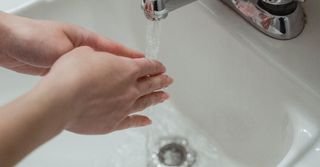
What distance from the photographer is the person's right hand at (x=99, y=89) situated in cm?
42

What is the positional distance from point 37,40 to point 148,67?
12cm

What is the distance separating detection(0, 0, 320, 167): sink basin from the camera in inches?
21.7

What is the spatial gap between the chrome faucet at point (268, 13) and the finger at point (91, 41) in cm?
5

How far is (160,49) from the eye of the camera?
28.1 inches

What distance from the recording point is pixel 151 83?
1.69 ft

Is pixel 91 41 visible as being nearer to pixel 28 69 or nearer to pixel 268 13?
pixel 28 69

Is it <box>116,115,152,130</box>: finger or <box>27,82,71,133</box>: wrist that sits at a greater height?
<box>27,82,71,133</box>: wrist

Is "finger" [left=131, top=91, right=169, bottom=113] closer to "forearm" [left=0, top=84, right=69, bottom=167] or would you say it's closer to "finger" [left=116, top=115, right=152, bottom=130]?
"finger" [left=116, top=115, right=152, bottom=130]

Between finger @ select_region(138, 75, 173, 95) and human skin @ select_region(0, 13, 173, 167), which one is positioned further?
finger @ select_region(138, 75, 173, 95)

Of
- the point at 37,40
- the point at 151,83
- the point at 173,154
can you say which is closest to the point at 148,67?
the point at 151,83

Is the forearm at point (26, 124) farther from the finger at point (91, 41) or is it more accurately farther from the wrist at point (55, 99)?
the finger at point (91, 41)

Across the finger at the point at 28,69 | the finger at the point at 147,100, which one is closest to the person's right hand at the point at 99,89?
the finger at the point at 147,100

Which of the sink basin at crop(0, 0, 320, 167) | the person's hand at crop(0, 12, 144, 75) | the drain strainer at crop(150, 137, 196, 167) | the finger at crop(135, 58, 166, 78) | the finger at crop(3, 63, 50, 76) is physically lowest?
the drain strainer at crop(150, 137, 196, 167)

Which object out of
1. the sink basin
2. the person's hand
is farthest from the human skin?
the sink basin
